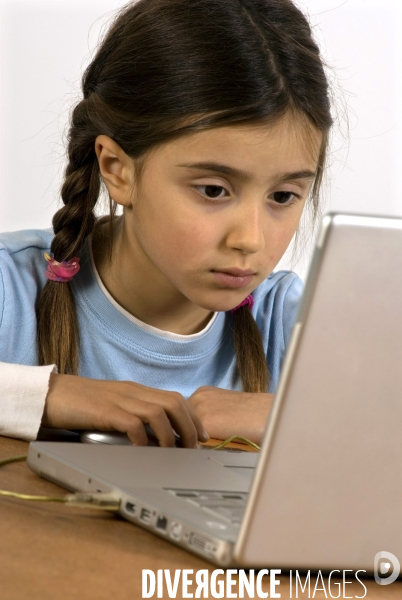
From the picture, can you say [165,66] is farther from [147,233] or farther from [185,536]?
[185,536]

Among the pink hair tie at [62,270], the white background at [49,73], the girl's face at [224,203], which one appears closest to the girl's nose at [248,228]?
the girl's face at [224,203]

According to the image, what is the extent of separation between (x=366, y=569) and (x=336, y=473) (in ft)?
0.20

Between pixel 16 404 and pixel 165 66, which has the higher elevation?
pixel 165 66

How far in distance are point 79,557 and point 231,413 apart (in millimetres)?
508

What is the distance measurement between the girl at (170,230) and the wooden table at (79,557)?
9.9 inches

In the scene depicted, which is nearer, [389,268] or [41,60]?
[389,268]

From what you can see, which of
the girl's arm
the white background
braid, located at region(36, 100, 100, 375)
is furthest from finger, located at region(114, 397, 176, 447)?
the white background

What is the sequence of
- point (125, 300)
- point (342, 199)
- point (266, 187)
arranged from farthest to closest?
point (342, 199) < point (125, 300) < point (266, 187)

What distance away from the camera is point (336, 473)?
1.41 feet

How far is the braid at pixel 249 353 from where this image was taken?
132 cm

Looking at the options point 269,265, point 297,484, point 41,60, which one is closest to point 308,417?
point 297,484

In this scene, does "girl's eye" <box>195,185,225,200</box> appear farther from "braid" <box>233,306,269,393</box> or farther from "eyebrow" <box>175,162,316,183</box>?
"braid" <box>233,306,269,393</box>

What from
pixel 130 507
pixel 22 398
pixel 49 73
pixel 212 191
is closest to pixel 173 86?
pixel 212 191

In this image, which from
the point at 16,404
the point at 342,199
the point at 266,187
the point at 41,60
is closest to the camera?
the point at 16,404
